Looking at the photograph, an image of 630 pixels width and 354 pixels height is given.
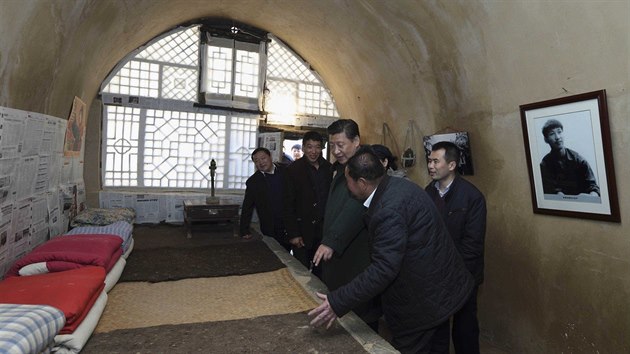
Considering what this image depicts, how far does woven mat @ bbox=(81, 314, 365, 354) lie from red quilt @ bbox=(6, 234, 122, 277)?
546 mm

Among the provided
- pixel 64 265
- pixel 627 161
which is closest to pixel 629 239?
pixel 627 161

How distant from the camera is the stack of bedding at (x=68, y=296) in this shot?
1.40 meters

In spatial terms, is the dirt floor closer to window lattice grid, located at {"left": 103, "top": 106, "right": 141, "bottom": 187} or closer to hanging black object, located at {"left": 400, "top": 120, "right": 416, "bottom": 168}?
hanging black object, located at {"left": 400, "top": 120, "right": 416, "bottom": 168}

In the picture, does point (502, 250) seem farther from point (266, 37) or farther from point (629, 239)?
point (266, 37)

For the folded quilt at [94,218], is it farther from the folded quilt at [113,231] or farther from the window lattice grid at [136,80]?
the window lattice grid at [136,80]

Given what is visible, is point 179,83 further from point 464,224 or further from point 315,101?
point 464,224

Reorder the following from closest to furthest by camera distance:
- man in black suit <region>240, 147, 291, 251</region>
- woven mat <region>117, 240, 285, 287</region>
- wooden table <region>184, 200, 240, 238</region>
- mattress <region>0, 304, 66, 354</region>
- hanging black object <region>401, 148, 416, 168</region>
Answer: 1. mattress <region>0, 304, 66, 354</region>
2. woven mat <region>117, 240, 285, 287</region>
3. man in black suit <region>240, 147, 291, 251</region>
4. wooden table <region>184, 200, 240, 238</region>
5. hanging black object <region>401, 148, 416, 168</region>

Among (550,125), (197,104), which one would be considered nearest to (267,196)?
(197,104)

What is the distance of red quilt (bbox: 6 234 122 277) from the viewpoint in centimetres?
191

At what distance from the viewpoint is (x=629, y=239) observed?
2012 millimetres

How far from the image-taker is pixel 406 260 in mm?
1686

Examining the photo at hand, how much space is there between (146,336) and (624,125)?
8.53 feet

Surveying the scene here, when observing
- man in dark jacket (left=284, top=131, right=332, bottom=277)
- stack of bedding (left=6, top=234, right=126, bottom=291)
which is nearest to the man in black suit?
man in dark jacket (left=284, top=131, right=332, bottom=277)

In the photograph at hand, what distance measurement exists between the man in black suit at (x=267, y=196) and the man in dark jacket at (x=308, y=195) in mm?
568
